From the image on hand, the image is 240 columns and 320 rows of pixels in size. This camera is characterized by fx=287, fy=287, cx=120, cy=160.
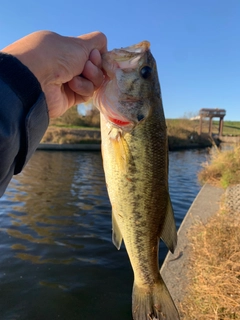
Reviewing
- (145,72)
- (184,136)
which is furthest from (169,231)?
(184,136)

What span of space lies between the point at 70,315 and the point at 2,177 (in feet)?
18.0

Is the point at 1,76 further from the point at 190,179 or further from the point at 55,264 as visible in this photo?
the point at 190,179

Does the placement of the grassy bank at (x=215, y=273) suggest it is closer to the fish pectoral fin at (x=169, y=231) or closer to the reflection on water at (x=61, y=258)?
the fish pectoral fin at (x=169, y=231)

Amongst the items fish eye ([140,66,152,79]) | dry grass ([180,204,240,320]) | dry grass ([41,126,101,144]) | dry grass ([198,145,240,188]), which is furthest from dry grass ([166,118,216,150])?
fish eye ([140,66,152,79])

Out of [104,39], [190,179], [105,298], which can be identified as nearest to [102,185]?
[190,179]

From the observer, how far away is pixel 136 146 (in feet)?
7.49

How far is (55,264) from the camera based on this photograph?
8070 mm

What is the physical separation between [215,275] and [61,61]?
13.6 ft

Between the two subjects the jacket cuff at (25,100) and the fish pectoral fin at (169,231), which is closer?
the jacket cuff at (25,100)

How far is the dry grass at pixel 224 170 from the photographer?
13740 mm

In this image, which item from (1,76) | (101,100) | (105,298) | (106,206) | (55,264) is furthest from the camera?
(106,206)

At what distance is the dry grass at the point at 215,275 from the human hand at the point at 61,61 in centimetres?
337

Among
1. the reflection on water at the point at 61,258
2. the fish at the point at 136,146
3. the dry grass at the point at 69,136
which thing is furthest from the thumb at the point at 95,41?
the dry grass at the point at 69,136

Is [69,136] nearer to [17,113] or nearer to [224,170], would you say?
[224,170]
